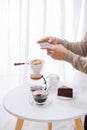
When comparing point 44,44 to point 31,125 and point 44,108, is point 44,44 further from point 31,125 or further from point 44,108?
point 31,125

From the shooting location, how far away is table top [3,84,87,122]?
113 cm

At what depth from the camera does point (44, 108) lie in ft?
3.92

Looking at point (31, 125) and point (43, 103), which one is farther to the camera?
point (31, 125)

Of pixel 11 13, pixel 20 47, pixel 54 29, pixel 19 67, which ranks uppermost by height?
pixel 11 13

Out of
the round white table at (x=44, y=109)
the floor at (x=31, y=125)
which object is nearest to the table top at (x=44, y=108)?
the round white table at (x=44, y=109)

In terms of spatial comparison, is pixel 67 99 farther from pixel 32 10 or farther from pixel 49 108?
pixel 32 10

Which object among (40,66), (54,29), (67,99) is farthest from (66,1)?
(67,99)

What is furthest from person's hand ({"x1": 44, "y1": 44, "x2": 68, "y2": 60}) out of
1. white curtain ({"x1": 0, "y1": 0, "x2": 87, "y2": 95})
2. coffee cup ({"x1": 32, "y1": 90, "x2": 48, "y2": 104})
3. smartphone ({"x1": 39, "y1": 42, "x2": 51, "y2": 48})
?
white curtain ({"x1": 0, "y1": 0, "x2": 87, "y2": 95})

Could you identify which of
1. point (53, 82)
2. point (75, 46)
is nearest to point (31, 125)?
point (53, 82)

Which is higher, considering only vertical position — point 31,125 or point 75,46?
point 75,46

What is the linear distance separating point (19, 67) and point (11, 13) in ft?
1.43

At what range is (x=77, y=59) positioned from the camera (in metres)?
1.25

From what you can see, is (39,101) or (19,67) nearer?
(39,101)

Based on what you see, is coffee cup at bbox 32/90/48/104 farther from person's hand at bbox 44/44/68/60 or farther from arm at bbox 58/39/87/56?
arm at bbox 58/39/87/56
